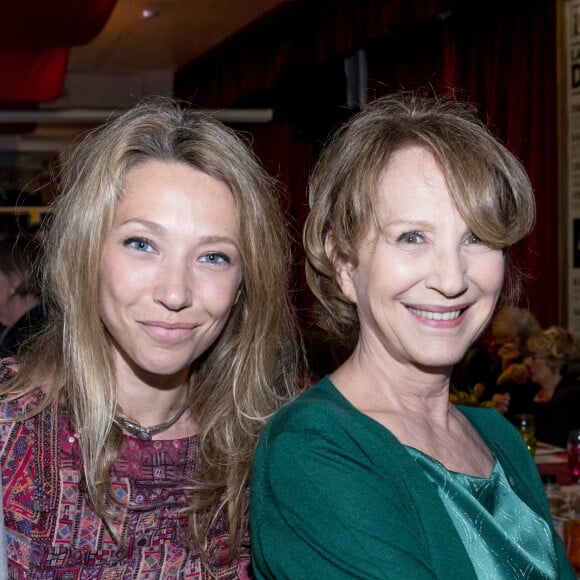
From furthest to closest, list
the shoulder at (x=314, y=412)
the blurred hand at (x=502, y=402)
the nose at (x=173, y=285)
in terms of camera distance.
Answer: the blurred hand at (x=502, y=402)
the nose at (x=173, y=285)
the shoulder at (x=314, y=412)

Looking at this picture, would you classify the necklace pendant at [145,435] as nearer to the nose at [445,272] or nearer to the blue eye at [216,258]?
the blue eye at [216,258]

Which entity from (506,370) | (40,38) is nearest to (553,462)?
(506,370)

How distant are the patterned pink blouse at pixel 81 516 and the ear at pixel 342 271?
508 mm

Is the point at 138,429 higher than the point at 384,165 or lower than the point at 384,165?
lower

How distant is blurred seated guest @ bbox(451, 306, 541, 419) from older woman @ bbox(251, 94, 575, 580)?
299cm

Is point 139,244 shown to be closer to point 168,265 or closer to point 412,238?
point 168,265

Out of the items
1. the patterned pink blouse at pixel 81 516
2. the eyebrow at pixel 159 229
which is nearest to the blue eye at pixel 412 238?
the eyebrow at pixel 159 229

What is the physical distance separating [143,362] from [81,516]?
0.29 metres

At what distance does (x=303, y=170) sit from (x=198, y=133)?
728 cm

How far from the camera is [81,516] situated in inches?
64.4

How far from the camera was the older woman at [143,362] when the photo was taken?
1.58m

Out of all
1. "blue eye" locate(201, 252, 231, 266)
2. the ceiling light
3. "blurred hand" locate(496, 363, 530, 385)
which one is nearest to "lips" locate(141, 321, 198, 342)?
"blue eye" locate(201, 252, 231, 266)

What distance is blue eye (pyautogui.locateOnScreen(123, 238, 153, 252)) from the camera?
1.57 m

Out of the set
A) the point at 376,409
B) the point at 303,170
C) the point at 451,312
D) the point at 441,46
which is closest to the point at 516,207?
the point at 451,312
